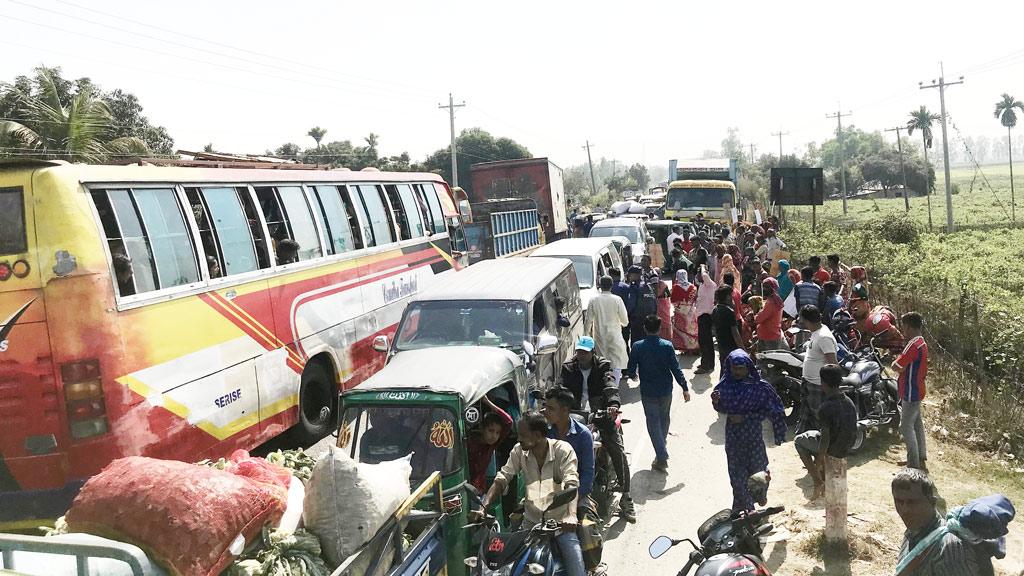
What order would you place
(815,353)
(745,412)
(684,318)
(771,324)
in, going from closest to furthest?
(745,412), (815,353), (771,324), (684,318)

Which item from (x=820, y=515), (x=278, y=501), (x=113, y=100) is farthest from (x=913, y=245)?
(x=113, y=100)

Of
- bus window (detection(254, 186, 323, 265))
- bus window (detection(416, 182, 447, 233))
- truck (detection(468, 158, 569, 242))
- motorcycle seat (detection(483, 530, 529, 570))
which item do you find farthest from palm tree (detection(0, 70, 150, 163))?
motorcycle seat (detection(483, 530, 529, 570))

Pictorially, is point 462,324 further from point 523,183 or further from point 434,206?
point 523,183

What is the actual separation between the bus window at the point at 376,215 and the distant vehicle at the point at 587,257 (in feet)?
7.58

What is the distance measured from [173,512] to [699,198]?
83.0 ft

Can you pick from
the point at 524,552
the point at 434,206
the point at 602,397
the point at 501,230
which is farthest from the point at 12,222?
the point at 501,230

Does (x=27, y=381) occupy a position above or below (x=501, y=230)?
below

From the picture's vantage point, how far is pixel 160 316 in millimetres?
6844

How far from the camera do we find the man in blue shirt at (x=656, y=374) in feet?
25.7

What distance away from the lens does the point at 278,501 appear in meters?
3.74

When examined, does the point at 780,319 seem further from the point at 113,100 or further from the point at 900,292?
the point at 113,100

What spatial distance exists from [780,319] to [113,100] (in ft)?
107

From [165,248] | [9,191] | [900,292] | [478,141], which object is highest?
[478,141]

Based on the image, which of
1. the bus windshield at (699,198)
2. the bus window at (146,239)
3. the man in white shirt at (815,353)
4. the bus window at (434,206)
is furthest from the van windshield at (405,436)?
the bus windshield at (699,198)
